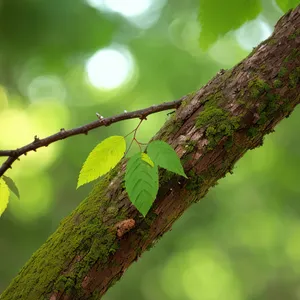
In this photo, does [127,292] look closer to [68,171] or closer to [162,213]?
[68,171]

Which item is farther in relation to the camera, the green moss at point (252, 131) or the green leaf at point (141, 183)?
the green moss at point (252, 131)

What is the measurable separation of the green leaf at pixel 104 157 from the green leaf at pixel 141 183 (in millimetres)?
62

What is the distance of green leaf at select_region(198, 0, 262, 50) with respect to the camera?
1.78 feet

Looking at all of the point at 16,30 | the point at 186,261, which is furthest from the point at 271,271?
the point at 16,30

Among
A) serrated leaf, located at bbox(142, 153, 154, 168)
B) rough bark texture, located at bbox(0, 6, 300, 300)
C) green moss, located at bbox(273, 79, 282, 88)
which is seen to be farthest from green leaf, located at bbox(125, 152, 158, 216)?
green moss, located at bbox(273, 79, 282, 88)

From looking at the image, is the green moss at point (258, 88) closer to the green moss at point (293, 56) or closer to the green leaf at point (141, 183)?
the green moss at point (293, 56)

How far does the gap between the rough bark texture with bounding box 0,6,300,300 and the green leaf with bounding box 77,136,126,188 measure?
0.10 meters

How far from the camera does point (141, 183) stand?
531 mm

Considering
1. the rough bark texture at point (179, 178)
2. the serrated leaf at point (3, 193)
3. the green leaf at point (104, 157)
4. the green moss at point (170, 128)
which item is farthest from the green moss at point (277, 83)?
the serrated leaf at point (3, 193)

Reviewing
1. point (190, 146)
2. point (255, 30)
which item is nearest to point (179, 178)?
A: point (190, 146)

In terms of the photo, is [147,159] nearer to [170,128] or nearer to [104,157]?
[104,157]

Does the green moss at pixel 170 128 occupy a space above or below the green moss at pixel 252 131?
above

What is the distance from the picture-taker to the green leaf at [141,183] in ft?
1.72

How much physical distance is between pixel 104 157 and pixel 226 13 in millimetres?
228
